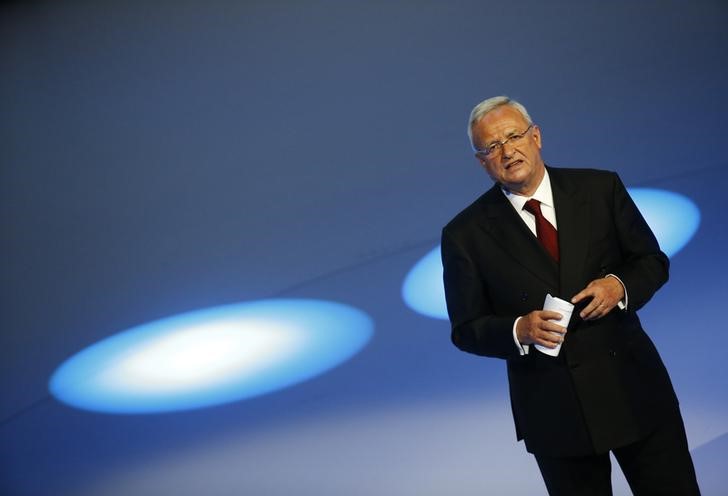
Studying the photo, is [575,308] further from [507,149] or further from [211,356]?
[211,356]

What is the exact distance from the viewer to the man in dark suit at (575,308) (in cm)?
202

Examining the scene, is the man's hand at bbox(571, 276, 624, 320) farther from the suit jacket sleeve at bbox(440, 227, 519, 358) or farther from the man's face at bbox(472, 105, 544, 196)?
the man's face at bbox(472, 105, 544, 196)

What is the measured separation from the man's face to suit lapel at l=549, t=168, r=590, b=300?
74mm

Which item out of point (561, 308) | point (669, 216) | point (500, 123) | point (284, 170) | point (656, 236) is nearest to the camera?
point (561, 308)

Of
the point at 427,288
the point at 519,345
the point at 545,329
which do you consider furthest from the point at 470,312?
the point at 427,288

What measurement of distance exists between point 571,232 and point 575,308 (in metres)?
0.18

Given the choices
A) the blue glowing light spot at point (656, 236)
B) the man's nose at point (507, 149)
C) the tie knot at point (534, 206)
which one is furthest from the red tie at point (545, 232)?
the blue glowing light spot at point (656, 236)

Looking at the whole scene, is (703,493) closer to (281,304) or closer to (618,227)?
(618,227)

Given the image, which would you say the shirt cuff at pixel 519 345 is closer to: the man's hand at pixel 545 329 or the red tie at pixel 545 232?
the man's hand at pixel 545 329

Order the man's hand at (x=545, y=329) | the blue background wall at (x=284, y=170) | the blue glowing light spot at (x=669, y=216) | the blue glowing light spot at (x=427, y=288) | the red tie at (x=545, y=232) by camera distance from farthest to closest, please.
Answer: the blue glowing light spot at (x=427, y=288), the blue glowing light spot at (x=669, y=216), the blue background wall at (x=284, y=170), the red tie at (x=545, y=232), the man's hand at (x=545, y=329)

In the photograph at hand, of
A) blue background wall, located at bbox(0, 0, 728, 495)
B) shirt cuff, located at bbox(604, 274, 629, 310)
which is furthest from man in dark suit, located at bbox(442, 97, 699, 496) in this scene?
blue background wall, located at bbox(0, 0, 728, 495)

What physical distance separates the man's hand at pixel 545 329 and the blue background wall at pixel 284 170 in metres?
1.97

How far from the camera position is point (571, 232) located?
208 cm

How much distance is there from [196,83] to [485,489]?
440cm
